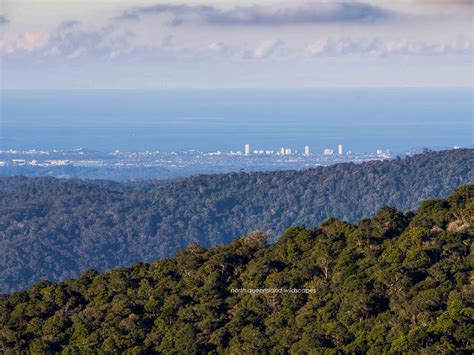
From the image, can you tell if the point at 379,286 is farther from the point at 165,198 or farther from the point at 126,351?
the point at 165,198

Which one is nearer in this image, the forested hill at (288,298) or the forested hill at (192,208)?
the forested hill at (288,298)

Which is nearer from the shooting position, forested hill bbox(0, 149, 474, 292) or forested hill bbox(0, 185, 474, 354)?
forested hill bbox(0, 185, 474, 354)

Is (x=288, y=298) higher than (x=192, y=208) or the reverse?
higher

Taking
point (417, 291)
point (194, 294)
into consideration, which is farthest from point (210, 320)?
point (417, 291)

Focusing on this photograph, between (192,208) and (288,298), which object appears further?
(192,208)
